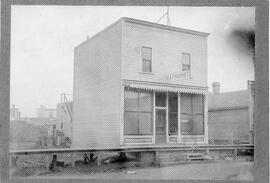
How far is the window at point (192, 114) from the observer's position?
17484 mm

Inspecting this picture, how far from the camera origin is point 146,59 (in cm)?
1641

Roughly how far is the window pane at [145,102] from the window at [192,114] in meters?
1.88

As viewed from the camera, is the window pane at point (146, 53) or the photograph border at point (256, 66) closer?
the photograph border at point (256, 66)

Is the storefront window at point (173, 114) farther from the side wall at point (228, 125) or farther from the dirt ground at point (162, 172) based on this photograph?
the side wall at point (228, 125)

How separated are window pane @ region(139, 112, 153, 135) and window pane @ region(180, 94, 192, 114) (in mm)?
2051

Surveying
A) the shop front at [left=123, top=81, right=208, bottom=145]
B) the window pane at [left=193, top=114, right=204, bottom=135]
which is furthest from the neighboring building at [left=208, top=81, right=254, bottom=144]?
the shop front at [left=123, top=81, right=208, bottom=145]

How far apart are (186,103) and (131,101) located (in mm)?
3296

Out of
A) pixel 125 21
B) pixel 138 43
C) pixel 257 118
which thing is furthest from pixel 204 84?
pixel 257 118

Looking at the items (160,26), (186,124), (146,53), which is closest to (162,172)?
(186,124)

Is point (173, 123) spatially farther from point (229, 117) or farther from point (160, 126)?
point (229, 117)

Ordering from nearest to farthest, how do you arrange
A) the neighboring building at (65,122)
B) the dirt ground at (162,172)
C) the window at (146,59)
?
the dirt ground at (162,172) < the window at (146,59) < the neighboring building at (65,122)

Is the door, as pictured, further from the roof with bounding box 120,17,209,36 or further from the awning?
the roof with bounding box 120,17,209,36

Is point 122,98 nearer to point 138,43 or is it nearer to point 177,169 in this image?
point 138,43

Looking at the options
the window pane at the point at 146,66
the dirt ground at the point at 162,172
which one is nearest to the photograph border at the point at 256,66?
the dirt ground at the point at 162,172
